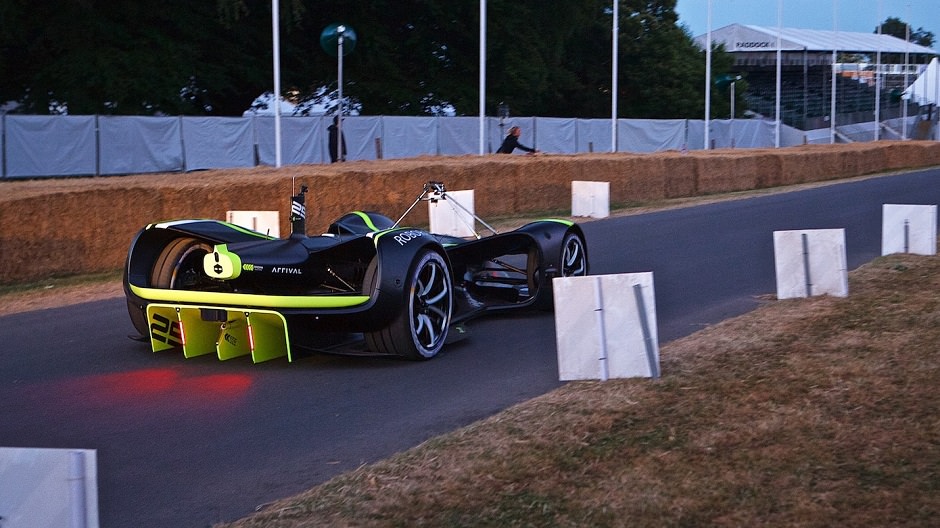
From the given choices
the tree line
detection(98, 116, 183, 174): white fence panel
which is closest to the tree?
the tree line

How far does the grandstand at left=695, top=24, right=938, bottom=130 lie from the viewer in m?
75.2

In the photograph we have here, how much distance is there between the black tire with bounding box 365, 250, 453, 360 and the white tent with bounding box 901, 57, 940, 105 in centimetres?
8768

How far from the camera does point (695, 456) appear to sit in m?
5.37

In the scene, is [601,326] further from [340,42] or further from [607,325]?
[340,42]

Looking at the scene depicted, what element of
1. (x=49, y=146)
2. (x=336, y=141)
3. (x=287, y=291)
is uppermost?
(x=49, y=146)

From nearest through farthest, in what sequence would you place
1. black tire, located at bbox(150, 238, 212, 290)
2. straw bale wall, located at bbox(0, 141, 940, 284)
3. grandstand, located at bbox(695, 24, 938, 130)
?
1. black tire, located at bbox(150, 238, 212, 290)
2. straw bale wall, located at bbox(0, 141, 940, 284)
3. grandstand, located at bbox(695, 24, 938, 130)

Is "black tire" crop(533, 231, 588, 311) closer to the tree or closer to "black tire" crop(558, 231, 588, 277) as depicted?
"black tire" crop(558, 231, 588, 277)

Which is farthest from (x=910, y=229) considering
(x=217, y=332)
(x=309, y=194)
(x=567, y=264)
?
(x=217, y=332)

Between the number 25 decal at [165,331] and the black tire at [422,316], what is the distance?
4.75ft

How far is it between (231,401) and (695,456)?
2.94 metres

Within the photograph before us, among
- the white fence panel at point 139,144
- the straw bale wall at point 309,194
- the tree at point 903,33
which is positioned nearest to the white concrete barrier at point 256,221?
the straw bale wall at point 309,194

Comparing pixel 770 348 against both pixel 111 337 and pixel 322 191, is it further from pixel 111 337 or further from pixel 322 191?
pixel 322 191

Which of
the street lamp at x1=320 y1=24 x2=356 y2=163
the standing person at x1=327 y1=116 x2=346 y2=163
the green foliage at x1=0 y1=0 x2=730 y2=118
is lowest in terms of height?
the standing person at x1=327 y1=116 x2=346 y2=163

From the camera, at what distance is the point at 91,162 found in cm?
2716
